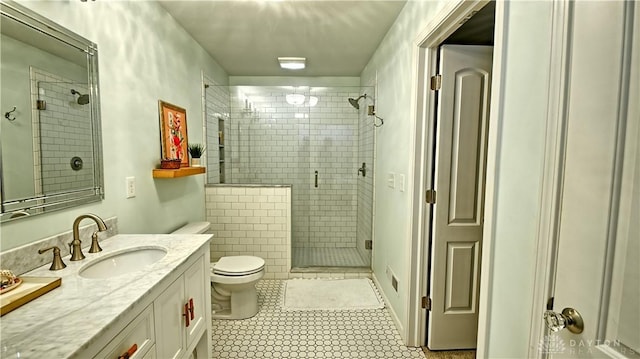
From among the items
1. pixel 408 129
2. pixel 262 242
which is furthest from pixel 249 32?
pixel 262 242

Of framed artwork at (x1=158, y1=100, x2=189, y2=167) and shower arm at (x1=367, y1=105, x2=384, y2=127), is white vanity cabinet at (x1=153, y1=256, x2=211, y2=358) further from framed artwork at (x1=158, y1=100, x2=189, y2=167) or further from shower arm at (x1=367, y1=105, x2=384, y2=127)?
shower arm at (x1=367, y1=105, x2=384, y2=127)

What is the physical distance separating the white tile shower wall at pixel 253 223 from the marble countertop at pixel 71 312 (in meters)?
1.81

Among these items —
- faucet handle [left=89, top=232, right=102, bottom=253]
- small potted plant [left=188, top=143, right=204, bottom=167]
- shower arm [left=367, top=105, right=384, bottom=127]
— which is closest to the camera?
faucet handle [left=89, top=232, right=102, bottom=253]

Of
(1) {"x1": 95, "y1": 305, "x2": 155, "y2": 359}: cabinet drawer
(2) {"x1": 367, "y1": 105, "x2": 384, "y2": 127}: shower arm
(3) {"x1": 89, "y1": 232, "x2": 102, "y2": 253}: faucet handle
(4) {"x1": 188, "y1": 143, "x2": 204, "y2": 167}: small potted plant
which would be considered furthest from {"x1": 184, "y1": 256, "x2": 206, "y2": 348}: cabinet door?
(2) {"x1": 367, "y1": 105, "x2": 384, "y2": 127}: shower arm

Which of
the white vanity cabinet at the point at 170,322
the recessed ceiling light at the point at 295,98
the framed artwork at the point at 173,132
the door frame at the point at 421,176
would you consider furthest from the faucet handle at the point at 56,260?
the recessed ceiling light at the point at 295,98

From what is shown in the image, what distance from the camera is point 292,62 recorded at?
325 centimetres

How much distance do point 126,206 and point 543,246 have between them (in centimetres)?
205

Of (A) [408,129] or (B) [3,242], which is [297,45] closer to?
(A) [408,129]

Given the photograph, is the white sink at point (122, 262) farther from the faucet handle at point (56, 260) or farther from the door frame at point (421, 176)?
the door frame at point (421, 176)

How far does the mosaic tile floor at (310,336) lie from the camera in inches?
77.1

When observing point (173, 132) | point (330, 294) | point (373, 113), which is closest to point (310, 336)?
point (330, 294)

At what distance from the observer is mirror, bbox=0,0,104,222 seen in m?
1.10

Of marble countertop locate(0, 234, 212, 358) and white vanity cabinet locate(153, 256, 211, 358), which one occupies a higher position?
marble countertop locate(0, 234, 212, 358)

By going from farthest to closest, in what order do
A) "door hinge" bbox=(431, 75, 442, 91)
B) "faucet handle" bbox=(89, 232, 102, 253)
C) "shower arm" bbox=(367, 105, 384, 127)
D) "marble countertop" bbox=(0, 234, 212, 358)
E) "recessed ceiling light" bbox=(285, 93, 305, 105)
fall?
"recessed ceiling light" bbox=(285, 93, 305, 105)
"shower arm" bbox=(367, 105, 384, 127)
"door hinge" bbox=(431, 75, 442, 91)
"faucet handle" bbox=(89, 232, 102, 253)
"marble countertop" bbox=(0, 234, 212, 358)
